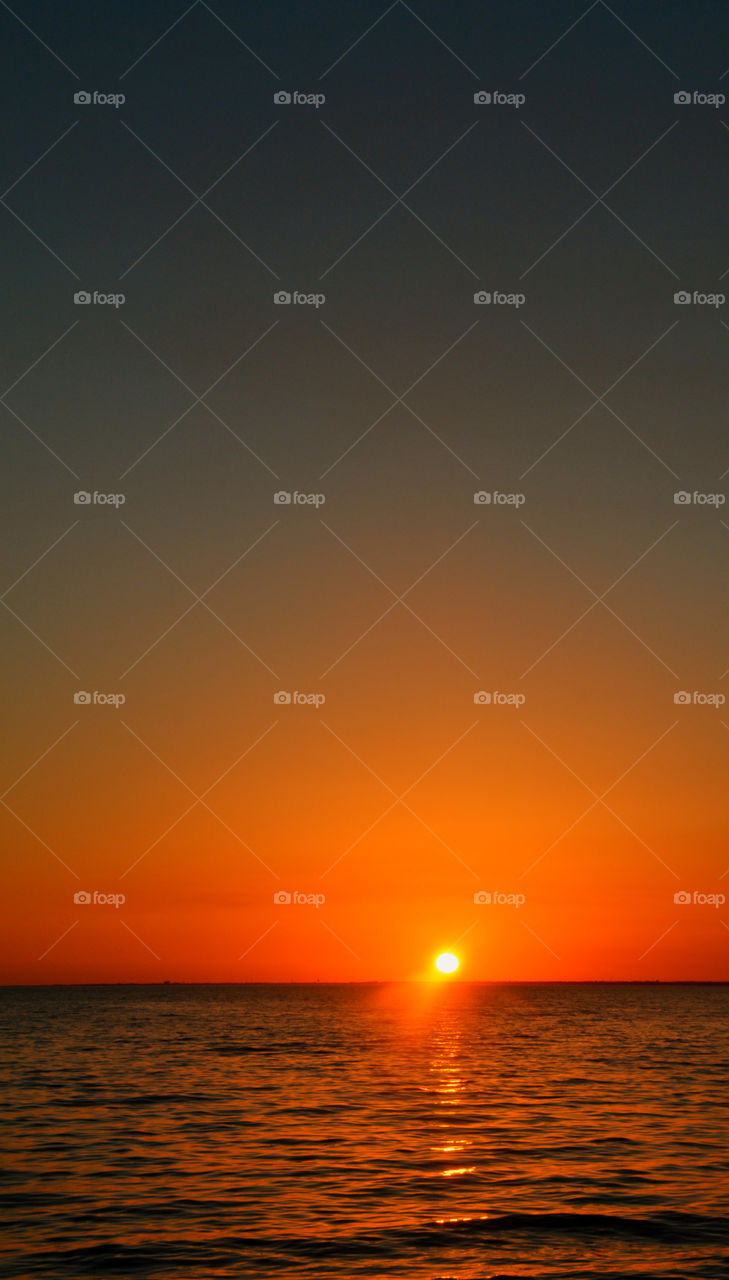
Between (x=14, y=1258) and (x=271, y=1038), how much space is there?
160 feet

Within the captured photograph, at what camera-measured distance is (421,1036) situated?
67.9m

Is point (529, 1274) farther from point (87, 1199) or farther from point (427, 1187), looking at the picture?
point (87, 1199)

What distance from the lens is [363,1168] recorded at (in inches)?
858

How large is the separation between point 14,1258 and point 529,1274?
7167 millimetres

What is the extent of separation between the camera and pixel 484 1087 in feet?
119

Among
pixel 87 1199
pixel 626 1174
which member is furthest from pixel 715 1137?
pixel 87 1199

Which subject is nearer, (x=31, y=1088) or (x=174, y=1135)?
(x=174, y=1135)

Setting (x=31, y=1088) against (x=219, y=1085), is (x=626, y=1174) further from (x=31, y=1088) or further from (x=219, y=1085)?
(x=31, y=1088)

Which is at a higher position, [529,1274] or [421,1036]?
[529,1274]

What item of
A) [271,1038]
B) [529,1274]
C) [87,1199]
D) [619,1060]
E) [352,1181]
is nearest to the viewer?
[529,1274]

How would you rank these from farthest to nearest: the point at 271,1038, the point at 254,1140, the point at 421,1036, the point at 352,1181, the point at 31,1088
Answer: the point at 421,1036 < the point at 271,1038 < the point at 31,1088 < the point at 254,1140 < the point at 352,1181

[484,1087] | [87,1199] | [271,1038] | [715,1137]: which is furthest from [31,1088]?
[271,1038]

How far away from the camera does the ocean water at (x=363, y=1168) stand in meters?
15.9

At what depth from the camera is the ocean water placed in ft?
52.1
